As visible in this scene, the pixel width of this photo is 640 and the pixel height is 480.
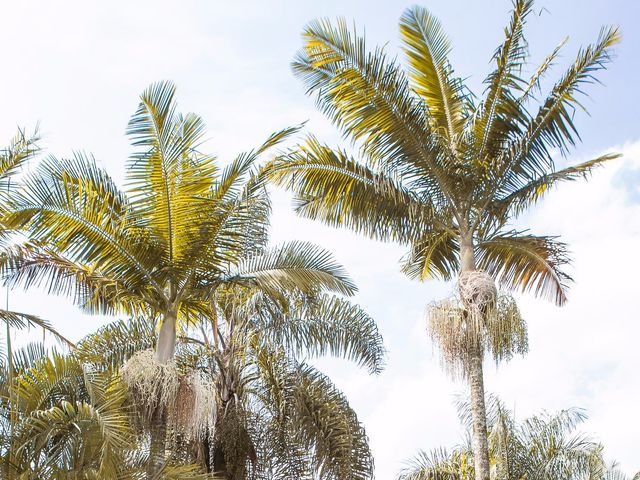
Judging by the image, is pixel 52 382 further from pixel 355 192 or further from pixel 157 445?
pixel 355 192

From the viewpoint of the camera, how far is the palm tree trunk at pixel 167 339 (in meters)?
11.4

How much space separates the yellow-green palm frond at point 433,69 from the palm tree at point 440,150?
15mm

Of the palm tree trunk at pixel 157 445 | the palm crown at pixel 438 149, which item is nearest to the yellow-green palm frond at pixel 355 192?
the palm crown at pixel 438 149

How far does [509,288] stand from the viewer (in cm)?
1348

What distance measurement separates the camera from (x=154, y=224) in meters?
11.8

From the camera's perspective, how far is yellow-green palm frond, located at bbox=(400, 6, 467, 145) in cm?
1337

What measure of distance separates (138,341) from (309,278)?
3199mm

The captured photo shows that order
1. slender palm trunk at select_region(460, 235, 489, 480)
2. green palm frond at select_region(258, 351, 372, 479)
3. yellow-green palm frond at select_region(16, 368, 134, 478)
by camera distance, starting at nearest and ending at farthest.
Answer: yellow-green palm frond at select_region(16, 368, 134, 478) < slender palm trunk at select_region(460, 235, 489, 480) < green palm frond at select_region(258, 351, 372, 479)

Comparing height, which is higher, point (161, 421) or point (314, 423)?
point (314, 423)

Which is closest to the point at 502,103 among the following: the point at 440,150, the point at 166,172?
the point at 440,150

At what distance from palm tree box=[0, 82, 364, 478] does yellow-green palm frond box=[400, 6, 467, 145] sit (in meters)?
3.15

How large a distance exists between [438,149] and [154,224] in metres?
4.18

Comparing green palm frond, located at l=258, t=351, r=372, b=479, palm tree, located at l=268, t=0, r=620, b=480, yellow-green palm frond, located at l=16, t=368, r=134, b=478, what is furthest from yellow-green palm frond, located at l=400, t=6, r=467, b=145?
yellow-green palm frond, located at l=16, t=368, r=134, b=478

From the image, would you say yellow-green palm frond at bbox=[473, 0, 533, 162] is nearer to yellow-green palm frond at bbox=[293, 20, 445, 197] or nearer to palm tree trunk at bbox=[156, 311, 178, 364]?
yellow-green palm frond at bbox=[293, 20, 445, 197]
